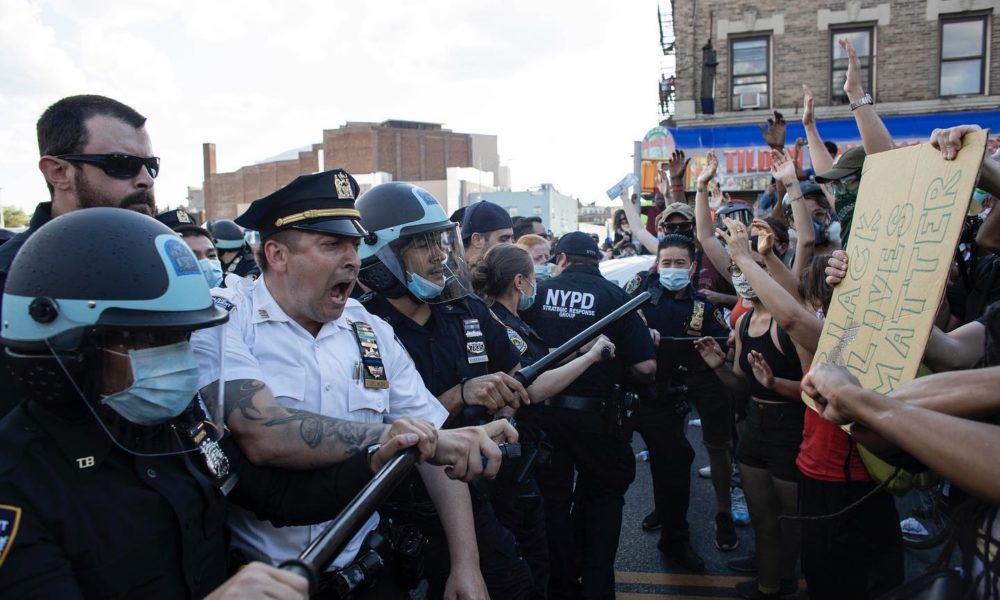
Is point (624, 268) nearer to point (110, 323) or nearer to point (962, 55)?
point (110, 323)

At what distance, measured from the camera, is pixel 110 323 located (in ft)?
5.17

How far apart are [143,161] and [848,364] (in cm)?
290

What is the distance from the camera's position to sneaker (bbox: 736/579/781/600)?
Result: 163 inches

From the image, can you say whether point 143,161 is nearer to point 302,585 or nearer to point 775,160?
point 302,585

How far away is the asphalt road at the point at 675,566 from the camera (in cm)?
440

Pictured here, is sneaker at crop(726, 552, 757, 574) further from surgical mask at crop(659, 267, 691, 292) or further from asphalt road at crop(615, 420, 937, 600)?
surgical mask at crop(659, 267, 691, 292)

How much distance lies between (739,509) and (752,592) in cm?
139

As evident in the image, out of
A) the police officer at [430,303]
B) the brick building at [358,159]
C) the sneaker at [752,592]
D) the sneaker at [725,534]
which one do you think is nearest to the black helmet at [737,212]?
the sneaker at [725,534]

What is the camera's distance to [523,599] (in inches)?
110

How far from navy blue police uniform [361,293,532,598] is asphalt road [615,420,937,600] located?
6.41 ft

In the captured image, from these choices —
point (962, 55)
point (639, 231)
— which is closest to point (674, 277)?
point (639, 231)

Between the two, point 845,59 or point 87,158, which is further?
point 845,59

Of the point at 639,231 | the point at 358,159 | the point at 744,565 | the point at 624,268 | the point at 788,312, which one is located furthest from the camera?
the point at 358,159

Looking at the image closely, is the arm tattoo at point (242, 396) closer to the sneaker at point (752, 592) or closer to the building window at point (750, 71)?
the sneaker at point (752, 592)
